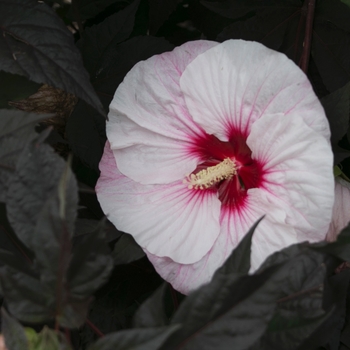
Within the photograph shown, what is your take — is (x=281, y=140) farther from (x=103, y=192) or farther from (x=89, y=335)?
(x=89, y=335)

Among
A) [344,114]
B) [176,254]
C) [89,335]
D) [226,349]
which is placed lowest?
[89,335]

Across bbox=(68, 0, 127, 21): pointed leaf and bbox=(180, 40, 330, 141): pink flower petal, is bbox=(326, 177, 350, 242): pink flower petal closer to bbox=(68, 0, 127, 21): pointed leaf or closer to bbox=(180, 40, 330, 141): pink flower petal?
bbox=(180, 40, 330, 141): pink flower petal

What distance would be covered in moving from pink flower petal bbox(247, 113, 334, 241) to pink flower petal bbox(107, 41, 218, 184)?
0.41 ft

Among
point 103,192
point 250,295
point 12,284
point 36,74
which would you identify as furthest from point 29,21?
point 250,295

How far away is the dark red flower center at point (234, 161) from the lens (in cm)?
81

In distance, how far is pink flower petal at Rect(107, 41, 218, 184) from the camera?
793mm

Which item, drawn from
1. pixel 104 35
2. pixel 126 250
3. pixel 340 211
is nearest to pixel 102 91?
pixel 104 35

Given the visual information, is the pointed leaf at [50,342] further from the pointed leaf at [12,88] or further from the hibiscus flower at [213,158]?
the pointed leaf at [12,88]

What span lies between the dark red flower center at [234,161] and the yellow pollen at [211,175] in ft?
0.04

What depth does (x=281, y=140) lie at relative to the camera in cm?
72

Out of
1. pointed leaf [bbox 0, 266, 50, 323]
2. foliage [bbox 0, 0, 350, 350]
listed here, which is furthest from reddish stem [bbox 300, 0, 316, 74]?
pointed leaf [bbox 0, 266, 50, 323]

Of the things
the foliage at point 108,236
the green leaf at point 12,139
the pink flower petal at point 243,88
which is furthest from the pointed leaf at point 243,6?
the green leaf at point 12,139

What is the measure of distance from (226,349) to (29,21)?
1.62ft

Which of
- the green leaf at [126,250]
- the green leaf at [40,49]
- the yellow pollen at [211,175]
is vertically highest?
the green leaf at [40,49]
